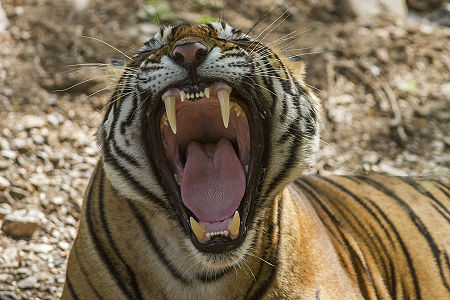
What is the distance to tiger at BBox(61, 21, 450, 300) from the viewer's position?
1.66 metres

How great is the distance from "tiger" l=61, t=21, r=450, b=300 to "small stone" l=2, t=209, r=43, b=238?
35.5 inches

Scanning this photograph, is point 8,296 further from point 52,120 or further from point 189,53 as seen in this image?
point 189,53

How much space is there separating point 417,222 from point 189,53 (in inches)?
54.0

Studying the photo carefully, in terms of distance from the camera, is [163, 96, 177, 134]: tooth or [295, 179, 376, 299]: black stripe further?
[295, 179, 376, 299]: black stripe

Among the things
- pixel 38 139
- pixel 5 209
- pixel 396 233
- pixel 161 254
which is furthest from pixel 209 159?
Answer: pixel 38 139

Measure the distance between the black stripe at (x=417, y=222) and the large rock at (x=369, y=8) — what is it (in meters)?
2.37

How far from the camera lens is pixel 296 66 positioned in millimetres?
1962

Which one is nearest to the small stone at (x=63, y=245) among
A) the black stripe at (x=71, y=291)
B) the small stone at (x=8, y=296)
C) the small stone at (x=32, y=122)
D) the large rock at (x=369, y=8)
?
the small stone at (x=8, y=296)

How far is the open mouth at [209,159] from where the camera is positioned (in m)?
1.66

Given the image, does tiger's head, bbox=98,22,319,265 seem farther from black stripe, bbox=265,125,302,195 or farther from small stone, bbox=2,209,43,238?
small stone, bbox=2,209,43,238

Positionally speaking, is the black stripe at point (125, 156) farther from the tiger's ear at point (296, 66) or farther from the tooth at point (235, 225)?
the tiger's ear at point (296, 66)

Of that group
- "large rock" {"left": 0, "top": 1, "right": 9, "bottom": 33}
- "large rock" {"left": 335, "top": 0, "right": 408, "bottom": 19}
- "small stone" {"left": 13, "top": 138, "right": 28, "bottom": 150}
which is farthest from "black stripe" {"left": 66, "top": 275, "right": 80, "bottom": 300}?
"large rock" {"left": 335, "top": 0, "right": 408, "bottom": 19}

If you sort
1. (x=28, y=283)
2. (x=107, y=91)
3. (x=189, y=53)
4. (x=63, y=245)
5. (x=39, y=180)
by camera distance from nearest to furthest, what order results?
Result: (x=189, y=53)
(x=28, y=283)
(x=63, y=245)
(x=107, y=91)
(x=39, y=180)

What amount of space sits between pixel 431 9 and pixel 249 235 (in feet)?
13.1
